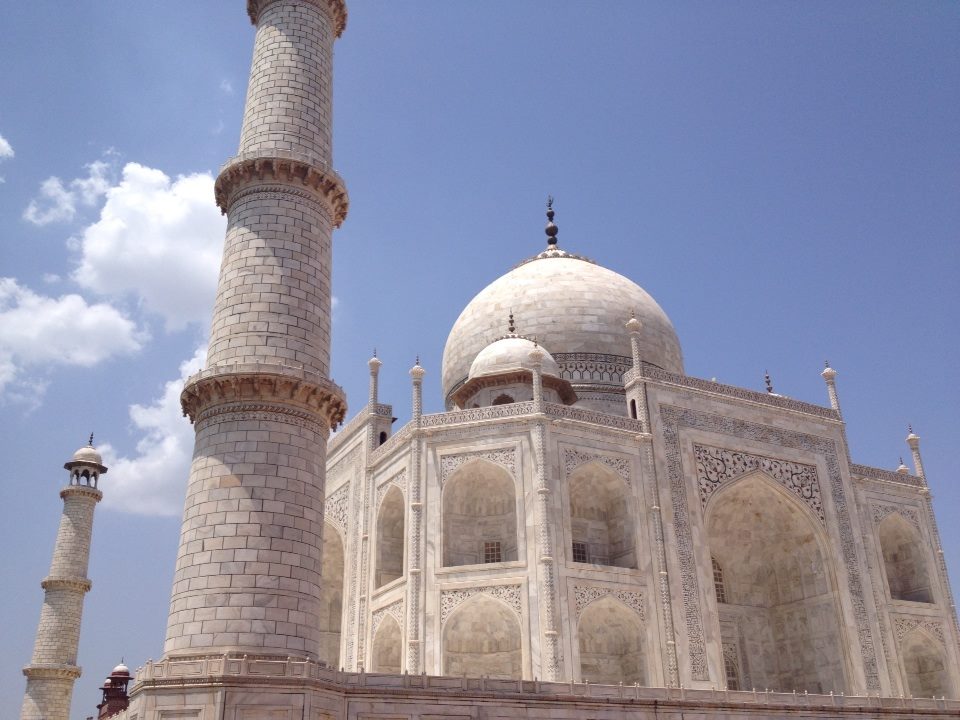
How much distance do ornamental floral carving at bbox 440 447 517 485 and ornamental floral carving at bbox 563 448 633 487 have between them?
3.58ft

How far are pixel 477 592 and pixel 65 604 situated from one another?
1175 centimetres

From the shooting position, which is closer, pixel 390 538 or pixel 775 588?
pixel 390 538

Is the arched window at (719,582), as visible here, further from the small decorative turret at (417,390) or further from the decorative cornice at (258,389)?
the decorative cornice at (258,389)

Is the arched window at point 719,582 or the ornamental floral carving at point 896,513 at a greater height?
the ornamental floral carving at point 896,513

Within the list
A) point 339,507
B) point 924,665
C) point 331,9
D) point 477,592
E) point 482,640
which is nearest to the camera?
point 331,9

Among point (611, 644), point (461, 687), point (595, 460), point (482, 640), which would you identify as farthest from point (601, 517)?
point (461, 687)

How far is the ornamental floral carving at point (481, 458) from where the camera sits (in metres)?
18.6

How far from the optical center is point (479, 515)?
19.8 metres

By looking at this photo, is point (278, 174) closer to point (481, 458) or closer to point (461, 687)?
point (461, 687)

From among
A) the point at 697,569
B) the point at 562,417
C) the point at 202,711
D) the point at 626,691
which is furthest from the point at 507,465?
the point at 202,711

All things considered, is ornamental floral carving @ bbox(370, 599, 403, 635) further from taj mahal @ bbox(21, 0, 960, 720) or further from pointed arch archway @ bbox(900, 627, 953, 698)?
pointed arch archway @ bbox(900, 627, 953, 698)

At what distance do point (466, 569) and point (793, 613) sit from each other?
884 cm

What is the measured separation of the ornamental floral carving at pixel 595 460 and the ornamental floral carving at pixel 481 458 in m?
1.09

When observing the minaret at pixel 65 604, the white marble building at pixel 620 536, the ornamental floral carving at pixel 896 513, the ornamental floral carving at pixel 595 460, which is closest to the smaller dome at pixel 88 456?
the minaret at pixel 65 604
